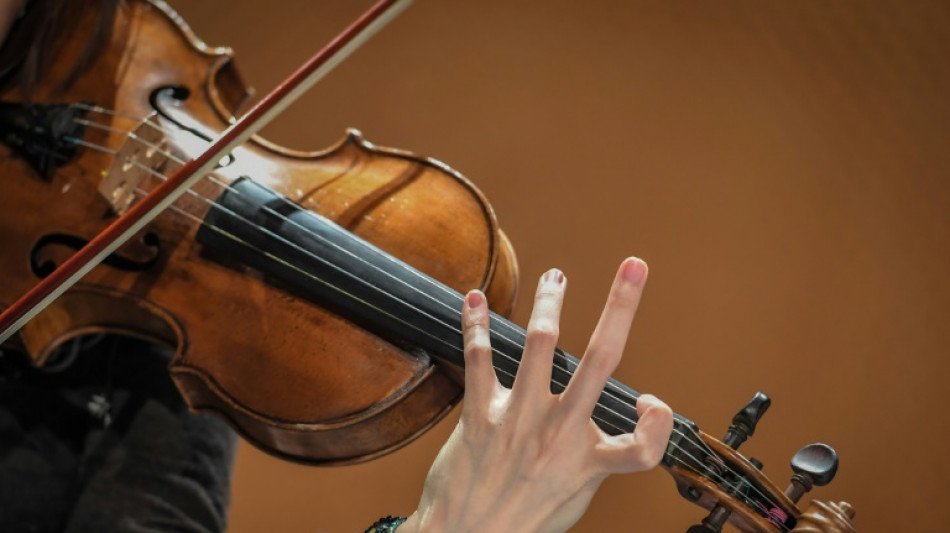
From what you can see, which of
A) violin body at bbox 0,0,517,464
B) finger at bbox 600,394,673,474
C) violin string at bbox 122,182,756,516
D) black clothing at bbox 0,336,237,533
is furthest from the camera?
black clothing at bbox 0,336,237,533

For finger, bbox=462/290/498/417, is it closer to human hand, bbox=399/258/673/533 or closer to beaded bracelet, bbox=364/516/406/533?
human hand, bbox=399/258/673/533

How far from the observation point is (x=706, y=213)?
165 cm

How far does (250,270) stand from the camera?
97 centimetres

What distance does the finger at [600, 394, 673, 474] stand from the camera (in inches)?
27.4

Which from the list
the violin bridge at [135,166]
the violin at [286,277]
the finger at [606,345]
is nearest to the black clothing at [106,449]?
the violin at [286,277]

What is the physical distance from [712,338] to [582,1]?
679 millimetres

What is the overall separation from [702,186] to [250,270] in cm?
96

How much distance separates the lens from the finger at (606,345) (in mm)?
706

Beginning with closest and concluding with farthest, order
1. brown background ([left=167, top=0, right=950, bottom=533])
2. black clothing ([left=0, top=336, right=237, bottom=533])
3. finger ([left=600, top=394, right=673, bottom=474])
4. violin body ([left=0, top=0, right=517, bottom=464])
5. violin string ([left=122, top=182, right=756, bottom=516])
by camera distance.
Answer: finger ([left=600, top=394, right=673, bottom=474]), violin string ([left=122, top=182, right=756, bottom=516]), violin body ([left=0, top=0, right=517, bottom=464]), black clothing ([left=0, top=336, right=237, bottom=533]), brown background ([left=167, top=0, right=950, bottom=533])

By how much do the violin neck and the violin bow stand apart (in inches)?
5.2

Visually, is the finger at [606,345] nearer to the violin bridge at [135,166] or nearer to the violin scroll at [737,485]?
the violin scroll at [737,485]

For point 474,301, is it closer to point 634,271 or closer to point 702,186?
point 634,271

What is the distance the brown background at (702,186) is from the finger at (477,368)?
0.94 metres

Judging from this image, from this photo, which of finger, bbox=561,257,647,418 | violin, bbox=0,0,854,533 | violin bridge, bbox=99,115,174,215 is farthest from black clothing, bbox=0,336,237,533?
finger, bbox=561,257,647,418
